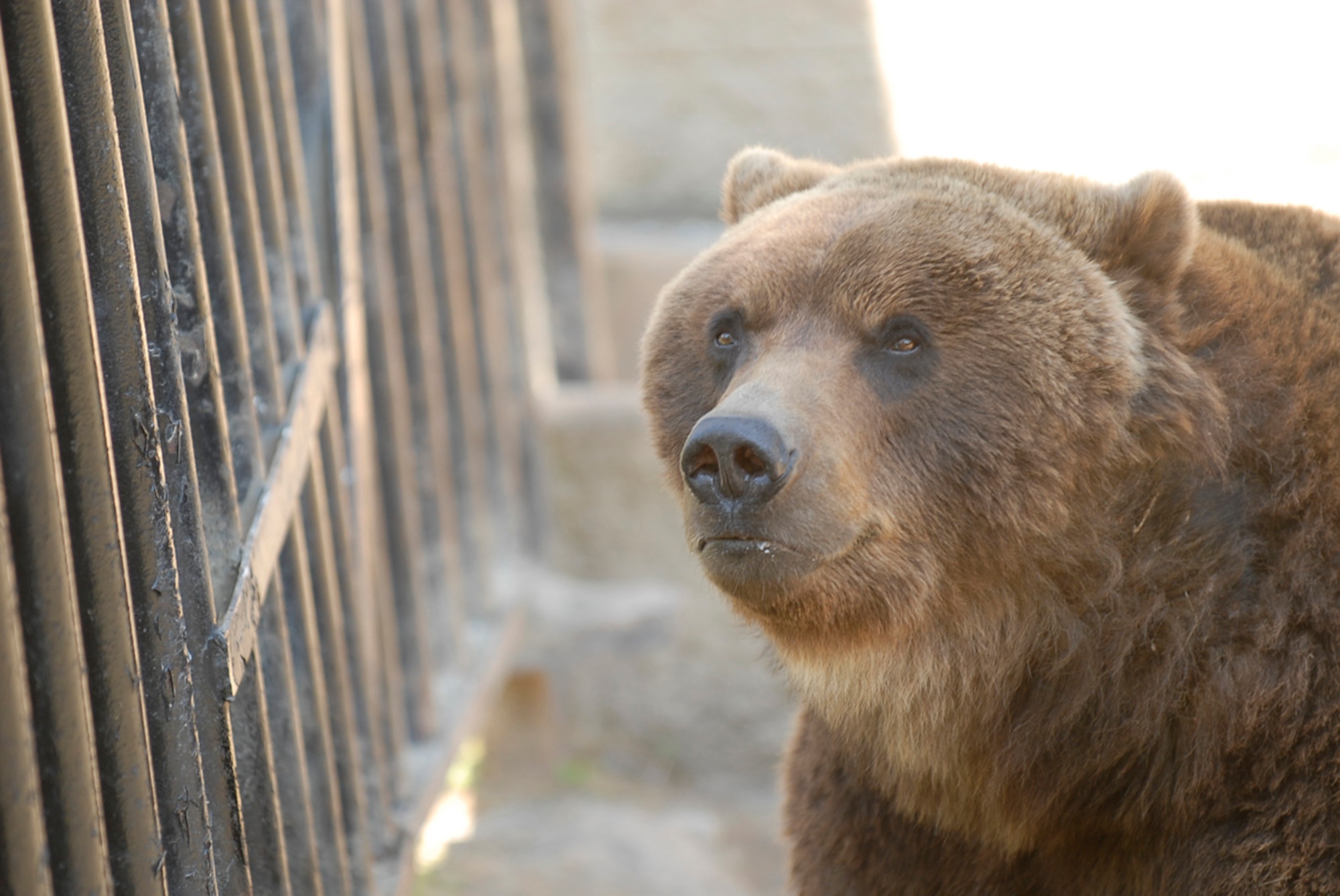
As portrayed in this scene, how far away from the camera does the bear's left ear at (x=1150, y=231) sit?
2.80m

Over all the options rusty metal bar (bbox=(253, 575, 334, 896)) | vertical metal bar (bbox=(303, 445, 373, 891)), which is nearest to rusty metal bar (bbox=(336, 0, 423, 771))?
vertical metal bar (bbox=(303, 445, 373, 891))

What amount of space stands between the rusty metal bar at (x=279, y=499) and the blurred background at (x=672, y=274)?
2.99 m

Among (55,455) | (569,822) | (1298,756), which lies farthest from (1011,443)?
(569,822)

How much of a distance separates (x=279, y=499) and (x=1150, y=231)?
6.94 feet

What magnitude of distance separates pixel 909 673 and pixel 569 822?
390 cm

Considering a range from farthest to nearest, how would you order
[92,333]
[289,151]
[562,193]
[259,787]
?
[562,193] → [289,151] → [259,787] → [92,333]

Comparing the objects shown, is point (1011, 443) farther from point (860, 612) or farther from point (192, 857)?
point (192, 857)

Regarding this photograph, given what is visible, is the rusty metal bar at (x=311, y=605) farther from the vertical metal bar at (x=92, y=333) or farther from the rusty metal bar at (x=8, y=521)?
the rusty metal bar at (x=8, y=521)

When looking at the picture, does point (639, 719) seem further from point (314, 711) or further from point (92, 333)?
point (92, 333)

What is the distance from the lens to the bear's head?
272 centimetres

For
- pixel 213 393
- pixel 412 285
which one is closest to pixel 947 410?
pixel 213 393

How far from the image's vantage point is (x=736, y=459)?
2617mm

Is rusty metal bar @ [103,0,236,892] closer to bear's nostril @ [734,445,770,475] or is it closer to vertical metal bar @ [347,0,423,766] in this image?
bear's nostril @ [734,445,770,475]

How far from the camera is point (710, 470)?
2686 mm
